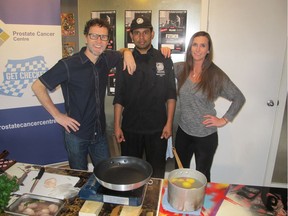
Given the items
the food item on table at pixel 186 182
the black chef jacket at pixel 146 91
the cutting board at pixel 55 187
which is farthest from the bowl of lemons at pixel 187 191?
the black chef jacket at pixel 146 91

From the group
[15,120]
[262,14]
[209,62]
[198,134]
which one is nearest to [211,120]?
[198,134]

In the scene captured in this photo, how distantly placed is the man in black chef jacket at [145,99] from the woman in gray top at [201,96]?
15cm

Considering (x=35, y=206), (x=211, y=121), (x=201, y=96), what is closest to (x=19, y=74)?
(x=35, y=206)

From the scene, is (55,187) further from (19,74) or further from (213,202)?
(19,74)

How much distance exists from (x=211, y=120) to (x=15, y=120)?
5.82 feet

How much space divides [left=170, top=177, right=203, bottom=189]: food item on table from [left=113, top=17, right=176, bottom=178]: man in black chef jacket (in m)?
0.86

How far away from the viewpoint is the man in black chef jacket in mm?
2031

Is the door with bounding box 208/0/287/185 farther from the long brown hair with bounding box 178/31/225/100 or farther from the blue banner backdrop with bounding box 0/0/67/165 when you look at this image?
the blue banner backdrop with bounding box 0/0/67/165

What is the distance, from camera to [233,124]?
105 inches

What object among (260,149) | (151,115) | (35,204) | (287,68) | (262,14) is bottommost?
(260,149)

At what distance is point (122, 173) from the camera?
125cm

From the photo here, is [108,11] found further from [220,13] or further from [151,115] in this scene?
[151,115]

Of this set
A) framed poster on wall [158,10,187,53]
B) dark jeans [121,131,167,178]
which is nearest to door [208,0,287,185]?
framed poster on wall [158,10,187,53]

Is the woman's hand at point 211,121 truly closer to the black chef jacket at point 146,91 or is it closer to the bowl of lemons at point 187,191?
the black chef jacket at point 146,91
